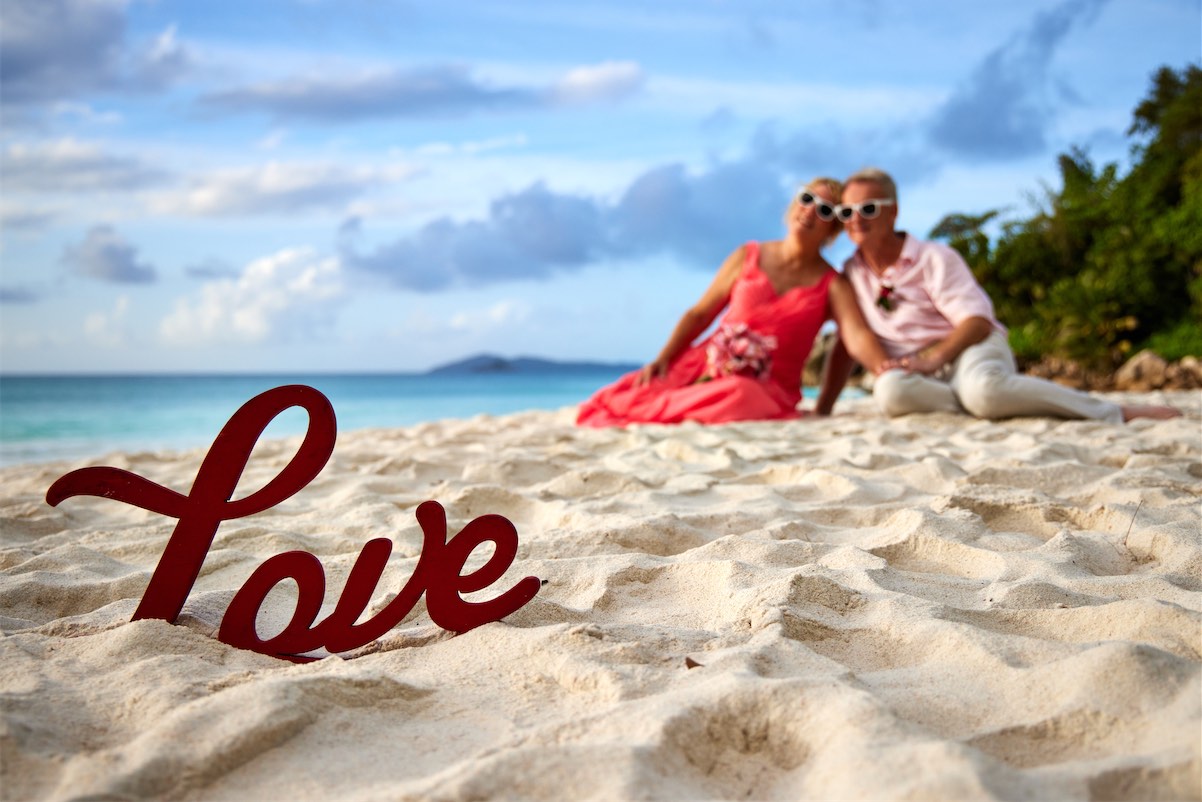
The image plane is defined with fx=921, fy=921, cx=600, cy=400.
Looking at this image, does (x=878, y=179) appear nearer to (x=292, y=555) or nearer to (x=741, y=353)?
(x=741, y=353)

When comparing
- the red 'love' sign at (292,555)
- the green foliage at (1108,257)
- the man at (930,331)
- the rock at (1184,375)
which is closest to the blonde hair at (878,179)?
the man at (930,331)

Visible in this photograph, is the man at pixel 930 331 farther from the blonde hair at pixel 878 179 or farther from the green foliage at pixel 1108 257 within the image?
the green foliage at pixel 1108 257

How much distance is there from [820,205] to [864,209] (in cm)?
24

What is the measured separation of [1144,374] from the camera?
993cm

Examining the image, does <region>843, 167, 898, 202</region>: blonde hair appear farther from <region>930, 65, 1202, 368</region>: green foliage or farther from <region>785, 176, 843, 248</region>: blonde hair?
<region>930, 65, 1202, 368</region>: green foliage

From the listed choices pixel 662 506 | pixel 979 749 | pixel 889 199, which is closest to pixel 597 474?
pixel 662 506

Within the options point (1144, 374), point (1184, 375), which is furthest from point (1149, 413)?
point (1144, 374)

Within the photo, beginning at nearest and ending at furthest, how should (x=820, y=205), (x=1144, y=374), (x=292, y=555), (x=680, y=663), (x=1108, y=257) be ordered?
1. (x=680, y=663)
2. (x=292, y=555)
3. (x=820, y=205)
4. (x=1144, y=374)
5. (x=1108, y=257)

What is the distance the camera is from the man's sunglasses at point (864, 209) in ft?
15.8

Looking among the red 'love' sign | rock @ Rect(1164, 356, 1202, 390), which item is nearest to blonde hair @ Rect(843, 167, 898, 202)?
the red 'love' sign

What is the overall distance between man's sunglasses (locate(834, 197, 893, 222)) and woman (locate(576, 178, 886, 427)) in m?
0.08

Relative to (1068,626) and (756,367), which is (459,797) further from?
(756,367)

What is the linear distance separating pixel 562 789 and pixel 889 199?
172 inches

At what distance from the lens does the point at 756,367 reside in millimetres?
5250
